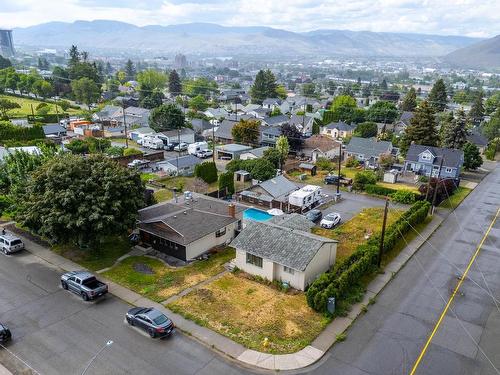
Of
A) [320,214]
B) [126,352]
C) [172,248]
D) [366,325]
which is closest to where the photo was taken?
[126,352]

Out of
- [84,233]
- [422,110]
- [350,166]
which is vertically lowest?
[350,166]

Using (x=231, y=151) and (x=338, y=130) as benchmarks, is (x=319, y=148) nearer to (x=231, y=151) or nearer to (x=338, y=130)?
(x=231, y=151)

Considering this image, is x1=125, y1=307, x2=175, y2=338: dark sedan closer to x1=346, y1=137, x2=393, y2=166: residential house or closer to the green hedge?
the green hedge

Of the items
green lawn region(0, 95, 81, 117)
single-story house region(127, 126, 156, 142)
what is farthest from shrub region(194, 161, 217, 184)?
green lawn region(0, 95, 81, 117)

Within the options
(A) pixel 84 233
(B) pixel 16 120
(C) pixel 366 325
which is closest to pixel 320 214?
(C) pixel 366 325

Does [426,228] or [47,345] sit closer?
[47,345]

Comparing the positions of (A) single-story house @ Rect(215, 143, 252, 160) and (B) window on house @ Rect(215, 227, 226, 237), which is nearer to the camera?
(B) window on house @ Rect(215, 227, 226, 237)

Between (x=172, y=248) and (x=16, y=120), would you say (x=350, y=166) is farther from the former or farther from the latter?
(x=16, y=120)
